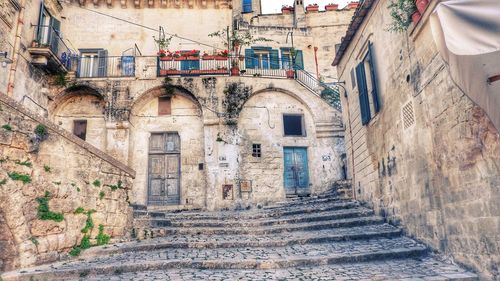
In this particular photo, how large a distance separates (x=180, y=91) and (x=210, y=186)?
14.9ft

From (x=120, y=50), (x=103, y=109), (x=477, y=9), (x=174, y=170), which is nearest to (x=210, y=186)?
(x=174, y=170)

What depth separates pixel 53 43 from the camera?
14273 millimetres

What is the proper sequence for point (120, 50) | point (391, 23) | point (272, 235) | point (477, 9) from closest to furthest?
point (477, 9)
point (391, 23)
point (272, 235)
point (120, 50)

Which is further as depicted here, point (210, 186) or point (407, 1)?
point (210, 186)

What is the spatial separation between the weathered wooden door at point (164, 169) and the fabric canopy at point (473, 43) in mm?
12294

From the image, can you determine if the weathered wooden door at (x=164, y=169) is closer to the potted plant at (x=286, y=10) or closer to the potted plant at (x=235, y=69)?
the potted plant at (x=235, y=69)

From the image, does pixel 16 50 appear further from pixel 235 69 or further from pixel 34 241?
pixel 34 241

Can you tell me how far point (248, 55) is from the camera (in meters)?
16.5

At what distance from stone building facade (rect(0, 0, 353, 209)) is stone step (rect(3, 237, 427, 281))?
696 centimetres

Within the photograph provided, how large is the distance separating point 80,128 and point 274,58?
31.5 ft

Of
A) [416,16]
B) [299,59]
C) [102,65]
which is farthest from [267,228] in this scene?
[102,65]

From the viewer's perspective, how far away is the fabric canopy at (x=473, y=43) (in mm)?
2824

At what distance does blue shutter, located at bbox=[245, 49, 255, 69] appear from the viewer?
16.2 meters

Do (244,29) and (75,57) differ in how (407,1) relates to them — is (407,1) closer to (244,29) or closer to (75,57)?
(244,29)
